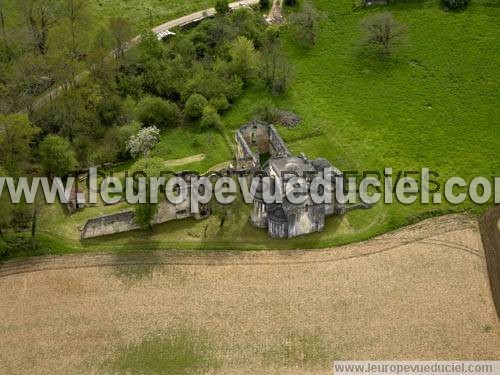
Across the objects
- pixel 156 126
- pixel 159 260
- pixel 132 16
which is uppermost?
pixel 132 16

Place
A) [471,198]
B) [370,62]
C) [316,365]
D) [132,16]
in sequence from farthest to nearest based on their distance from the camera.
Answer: [132,16] < [370,62] < [471,198] < [316,365]

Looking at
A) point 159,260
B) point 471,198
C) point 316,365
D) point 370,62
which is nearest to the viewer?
point 316,365

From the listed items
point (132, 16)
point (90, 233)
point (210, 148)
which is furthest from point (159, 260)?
point (132, 16)

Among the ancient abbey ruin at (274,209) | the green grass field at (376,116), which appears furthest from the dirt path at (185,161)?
the ancient abbey ruin at (274,209)

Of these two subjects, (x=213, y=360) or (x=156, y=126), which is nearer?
(x=213, y=360)

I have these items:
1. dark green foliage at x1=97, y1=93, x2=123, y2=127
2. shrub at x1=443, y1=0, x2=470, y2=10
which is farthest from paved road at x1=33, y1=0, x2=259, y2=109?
shrub at x1=443, y1=0, x2=470, y2=10

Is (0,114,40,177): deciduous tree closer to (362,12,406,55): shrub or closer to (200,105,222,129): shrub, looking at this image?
(200,105,222,129): shrub

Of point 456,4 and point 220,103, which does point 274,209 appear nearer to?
point 220,103

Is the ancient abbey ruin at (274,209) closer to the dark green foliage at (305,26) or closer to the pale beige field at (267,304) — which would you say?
the pale beige field at (267,304)

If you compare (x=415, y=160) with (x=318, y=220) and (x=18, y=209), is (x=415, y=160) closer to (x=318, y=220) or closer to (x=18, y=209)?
(x=318, y=220)
